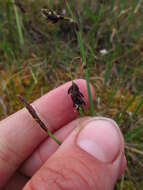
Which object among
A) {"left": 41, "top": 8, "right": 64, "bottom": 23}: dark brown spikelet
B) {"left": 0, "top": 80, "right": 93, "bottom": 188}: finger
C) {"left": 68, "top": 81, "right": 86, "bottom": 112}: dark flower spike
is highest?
{"left": 41, "top": 8, "right": 64, "bottom": 23}: dark brown spikelet

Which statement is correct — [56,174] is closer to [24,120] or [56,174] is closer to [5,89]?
[24,120]

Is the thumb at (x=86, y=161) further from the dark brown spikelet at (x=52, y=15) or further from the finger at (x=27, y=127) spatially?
the dark brown spikelet at (x=52, y=15)

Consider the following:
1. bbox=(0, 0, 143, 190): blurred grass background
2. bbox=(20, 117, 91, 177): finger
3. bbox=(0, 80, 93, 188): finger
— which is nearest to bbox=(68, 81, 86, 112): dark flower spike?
bbox=(0, 80, 93, 188): finger

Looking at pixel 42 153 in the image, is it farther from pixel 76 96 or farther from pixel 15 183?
pixel 76 96

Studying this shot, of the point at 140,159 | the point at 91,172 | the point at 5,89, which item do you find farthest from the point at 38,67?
the point at 91,172

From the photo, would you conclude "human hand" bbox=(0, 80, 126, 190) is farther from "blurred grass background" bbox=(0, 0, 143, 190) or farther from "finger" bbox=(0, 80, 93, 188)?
"blurred grass background" bbox=(0, 0, 143, 190)

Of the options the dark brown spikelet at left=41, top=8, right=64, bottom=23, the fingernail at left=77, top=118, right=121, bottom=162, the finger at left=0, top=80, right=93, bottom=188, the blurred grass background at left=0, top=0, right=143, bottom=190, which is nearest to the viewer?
the dark brown spikelet at left=41, top=8, right=64, bottom=23
